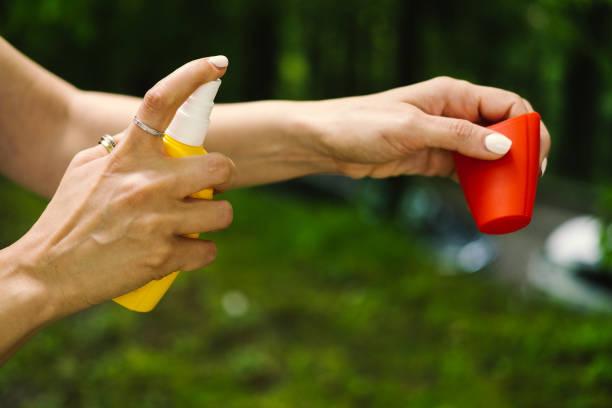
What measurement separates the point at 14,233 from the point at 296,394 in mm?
→ 4419

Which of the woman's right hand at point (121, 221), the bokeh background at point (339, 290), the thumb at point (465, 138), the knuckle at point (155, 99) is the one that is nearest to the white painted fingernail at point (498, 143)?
the thumb at point (465, 138)

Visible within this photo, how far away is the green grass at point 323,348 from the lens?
132 inches

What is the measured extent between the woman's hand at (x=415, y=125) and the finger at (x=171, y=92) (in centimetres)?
65

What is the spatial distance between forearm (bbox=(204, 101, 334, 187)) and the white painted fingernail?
0.59 metres

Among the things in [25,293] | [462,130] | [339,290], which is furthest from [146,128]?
[339,290]

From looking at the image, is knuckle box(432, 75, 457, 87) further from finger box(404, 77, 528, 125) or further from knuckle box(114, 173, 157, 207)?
knuckle box(114, 173, 157, 207)

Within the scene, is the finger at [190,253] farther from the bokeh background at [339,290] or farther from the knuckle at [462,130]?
the bokeh background at [339,290]

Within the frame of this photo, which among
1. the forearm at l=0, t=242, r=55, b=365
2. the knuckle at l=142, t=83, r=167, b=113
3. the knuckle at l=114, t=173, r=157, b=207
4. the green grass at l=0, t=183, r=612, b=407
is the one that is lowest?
the green grass at l=0, t=183, r=612, b=407

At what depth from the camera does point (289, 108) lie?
1.82 meters

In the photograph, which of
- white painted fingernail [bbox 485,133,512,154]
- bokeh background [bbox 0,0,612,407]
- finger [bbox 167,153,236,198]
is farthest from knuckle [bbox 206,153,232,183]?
bokeh background [bbox 0,0,612,407]

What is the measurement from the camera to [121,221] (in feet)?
3.81

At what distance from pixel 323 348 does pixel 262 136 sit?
8.48 feet

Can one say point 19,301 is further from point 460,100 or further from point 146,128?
point 460,100

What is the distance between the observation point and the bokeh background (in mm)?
3396
